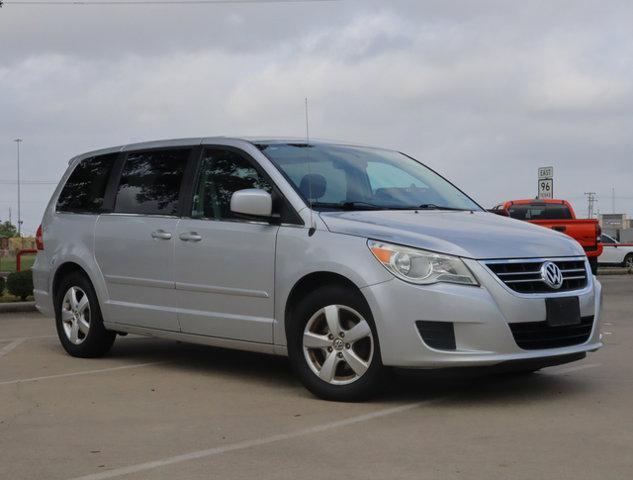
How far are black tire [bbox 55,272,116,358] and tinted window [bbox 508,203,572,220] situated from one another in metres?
15.5

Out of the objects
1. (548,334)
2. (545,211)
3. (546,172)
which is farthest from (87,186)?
(546,172)

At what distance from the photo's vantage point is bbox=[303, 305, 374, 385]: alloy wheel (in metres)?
6.53

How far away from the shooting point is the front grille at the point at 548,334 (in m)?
6.39

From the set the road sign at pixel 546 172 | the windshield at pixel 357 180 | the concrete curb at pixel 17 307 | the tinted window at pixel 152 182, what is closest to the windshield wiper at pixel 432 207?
the windshield at pixel 357 180

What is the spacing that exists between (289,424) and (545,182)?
23.1 m

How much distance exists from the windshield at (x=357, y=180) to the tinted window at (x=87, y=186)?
208 centimetres

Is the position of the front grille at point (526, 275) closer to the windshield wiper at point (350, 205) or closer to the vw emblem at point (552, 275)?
the vw emblem at point (552, 275)

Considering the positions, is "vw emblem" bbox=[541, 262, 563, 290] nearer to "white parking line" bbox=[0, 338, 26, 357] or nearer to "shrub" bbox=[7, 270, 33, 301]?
"white parking line" bbox=[0, 338, 26, 357]

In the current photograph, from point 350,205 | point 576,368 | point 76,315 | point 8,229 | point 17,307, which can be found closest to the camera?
point 350,205

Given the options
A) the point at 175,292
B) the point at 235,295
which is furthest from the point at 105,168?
the point at 235,295

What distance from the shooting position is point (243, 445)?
5430mm

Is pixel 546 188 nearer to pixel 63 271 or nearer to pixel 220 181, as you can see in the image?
pixel 63 271

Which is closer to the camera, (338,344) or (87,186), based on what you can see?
(338,344)

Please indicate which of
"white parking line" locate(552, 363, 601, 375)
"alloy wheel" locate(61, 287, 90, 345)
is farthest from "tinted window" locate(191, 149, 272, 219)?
"white parking line" locate(552, 363, 601, 375)
